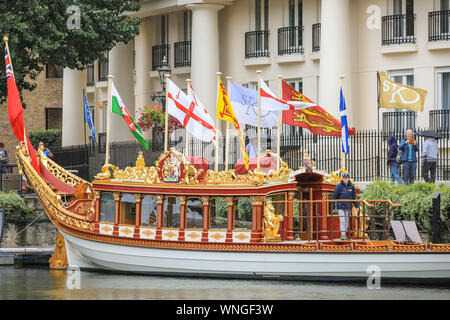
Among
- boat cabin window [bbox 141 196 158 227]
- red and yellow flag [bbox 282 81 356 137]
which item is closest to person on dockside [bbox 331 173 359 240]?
red and yellow flag [bbox 282 81 356 137]

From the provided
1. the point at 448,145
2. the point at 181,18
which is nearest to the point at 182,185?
the point at 448,145

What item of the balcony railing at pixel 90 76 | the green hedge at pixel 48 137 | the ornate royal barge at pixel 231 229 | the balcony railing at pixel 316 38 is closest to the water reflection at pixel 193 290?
the ornate royal barge at pixel 231 229

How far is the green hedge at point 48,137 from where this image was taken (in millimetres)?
55062

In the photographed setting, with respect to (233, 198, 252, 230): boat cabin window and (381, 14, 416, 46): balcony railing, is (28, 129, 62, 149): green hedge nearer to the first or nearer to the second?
(381, 14, 416, 46): balcony railing

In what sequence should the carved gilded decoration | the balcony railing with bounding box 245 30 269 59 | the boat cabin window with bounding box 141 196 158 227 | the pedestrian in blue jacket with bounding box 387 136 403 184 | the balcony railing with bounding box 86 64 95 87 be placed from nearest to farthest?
the boat cabin window with bounding box 141 196 158 227
the carved gilded decoration
the pedestrian in blue jacket with bounding box 387 136 403 184
the balcony railing with bounding box 245 30 269 59
the balcony railing with bounding box 86 64 95 87

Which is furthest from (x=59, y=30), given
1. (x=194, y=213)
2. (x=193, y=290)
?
(x=193, y=290)

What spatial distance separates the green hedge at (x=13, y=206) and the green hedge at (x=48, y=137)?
62.1ft

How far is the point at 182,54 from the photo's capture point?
157 ft

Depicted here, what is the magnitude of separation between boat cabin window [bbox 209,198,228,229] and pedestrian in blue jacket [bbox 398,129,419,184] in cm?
819

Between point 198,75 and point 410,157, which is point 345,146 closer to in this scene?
point 410,157

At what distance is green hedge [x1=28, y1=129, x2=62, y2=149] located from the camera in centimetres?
5506

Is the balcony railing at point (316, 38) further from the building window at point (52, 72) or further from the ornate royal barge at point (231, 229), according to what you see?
the building window at point (52, 72)

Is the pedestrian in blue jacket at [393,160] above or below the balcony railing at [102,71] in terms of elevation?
below

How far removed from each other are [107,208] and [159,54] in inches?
796
